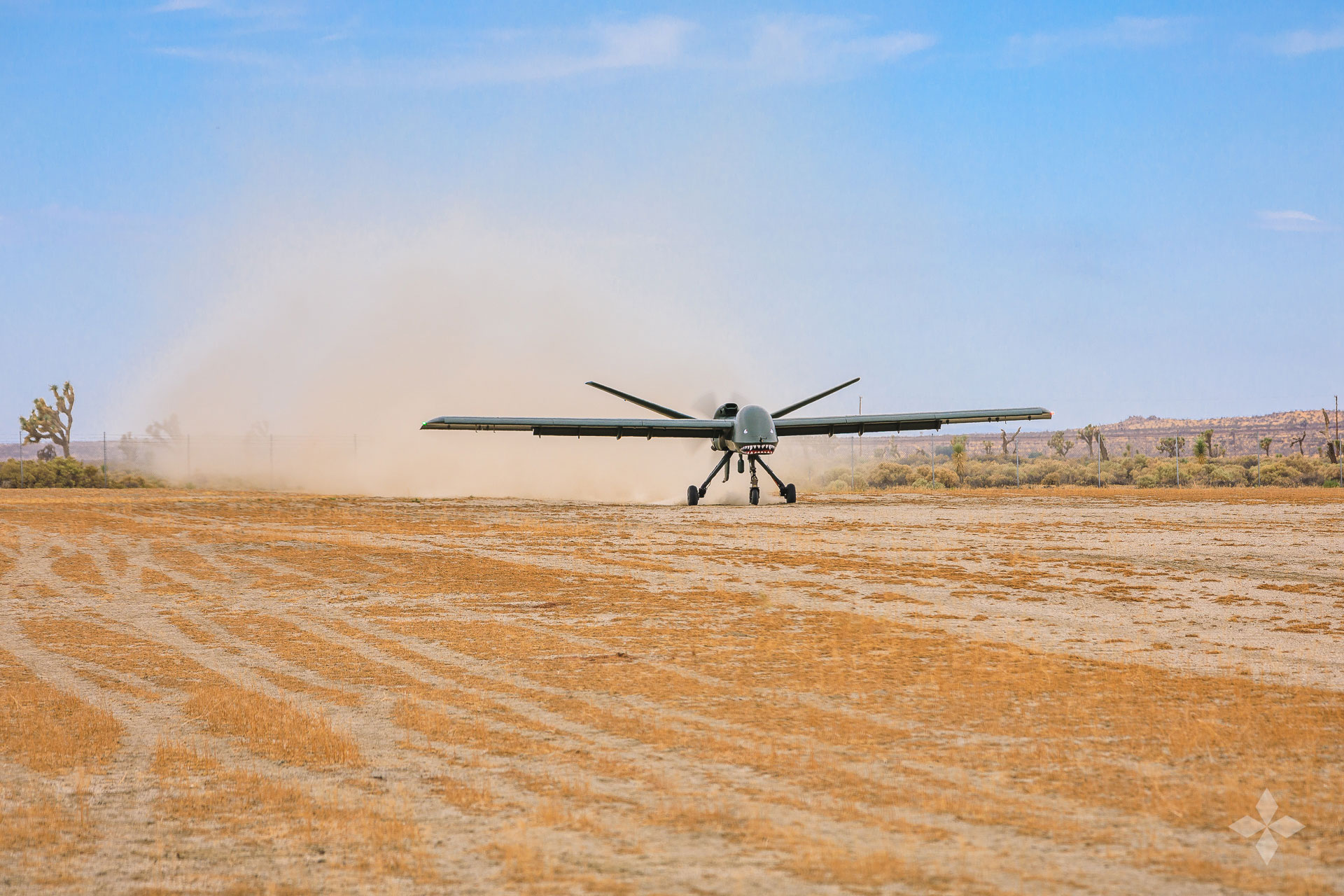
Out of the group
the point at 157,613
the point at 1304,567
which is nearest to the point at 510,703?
the point at 157,613

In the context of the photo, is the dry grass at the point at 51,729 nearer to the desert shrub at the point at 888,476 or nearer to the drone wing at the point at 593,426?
the drone wing at the point at 593,426

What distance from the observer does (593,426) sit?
36562 mm

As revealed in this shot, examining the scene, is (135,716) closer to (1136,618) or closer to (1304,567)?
(1136,618)

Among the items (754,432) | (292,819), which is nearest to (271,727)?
(292,819)

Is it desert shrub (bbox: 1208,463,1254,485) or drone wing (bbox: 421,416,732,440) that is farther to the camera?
desert shrub (bbox: 1208,463,1254,485)

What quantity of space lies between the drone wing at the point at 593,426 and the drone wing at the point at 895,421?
2.91m

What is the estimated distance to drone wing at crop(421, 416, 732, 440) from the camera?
35.3 m

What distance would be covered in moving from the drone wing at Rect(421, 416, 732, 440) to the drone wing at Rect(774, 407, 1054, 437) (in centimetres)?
291

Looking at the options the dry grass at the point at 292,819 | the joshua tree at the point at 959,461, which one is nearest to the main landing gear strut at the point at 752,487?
the dry grass at the point at 292,819

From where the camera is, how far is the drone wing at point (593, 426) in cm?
3534

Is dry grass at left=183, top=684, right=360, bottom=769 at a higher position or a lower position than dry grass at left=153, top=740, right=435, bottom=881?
higher

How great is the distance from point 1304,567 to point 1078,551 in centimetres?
377

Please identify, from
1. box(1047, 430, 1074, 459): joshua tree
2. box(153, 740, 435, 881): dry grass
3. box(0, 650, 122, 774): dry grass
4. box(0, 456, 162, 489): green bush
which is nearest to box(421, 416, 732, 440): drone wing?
box(0, 650, 122, 774): dry grass

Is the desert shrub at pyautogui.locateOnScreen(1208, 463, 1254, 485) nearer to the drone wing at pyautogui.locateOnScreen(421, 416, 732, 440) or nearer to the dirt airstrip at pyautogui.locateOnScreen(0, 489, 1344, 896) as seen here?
the drone wing at pyautogui.locateOnScreen(421, 416, 732, 440)
